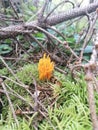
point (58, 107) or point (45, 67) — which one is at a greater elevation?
point (45, 67)

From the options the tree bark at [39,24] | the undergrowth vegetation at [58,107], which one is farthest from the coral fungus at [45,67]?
the tree bark at [39,24]

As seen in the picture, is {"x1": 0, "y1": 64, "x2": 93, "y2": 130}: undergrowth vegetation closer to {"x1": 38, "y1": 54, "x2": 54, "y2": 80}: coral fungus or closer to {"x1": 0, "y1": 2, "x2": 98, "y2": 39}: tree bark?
{"x1": 38, "y1": 54, "x2": 54, "y2": 80}: coral fungus

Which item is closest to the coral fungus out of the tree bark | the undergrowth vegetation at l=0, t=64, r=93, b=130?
the undergrowth vegetation at l=0, t=64, r=93, b=130

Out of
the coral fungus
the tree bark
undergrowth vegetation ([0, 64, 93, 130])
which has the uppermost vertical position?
the tree bark

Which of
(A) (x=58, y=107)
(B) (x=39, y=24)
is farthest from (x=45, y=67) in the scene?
(B) (x=39, y=24)

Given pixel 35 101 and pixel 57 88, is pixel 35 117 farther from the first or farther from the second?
pixel 57 88

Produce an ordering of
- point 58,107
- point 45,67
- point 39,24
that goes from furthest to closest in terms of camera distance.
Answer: point 39,24 < point 45,67 < point 58,107

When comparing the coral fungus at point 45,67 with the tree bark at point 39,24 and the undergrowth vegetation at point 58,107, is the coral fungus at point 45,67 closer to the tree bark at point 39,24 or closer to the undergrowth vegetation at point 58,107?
the undergrowth vegetation at point 58,107

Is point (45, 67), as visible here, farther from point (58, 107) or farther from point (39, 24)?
point (39, 24)

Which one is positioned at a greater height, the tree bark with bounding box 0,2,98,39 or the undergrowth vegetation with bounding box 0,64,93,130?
the tree bark with bounding box 0,2,98,39

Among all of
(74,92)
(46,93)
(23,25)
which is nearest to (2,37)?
(23,25)

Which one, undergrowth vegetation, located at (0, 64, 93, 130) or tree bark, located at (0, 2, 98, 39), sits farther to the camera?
tree bark, located at (0, 2, 98, 39)
